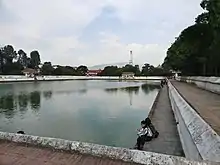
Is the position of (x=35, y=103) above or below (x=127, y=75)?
below

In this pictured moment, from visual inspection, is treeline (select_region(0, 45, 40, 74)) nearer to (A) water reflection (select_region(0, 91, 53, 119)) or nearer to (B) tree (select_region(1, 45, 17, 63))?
(B) tree (select_region(1, 45, 17, 63))

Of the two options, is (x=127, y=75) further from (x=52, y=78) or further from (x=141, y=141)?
(x=141, y=141)

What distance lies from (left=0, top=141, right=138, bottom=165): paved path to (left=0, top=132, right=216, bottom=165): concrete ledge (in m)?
0.09

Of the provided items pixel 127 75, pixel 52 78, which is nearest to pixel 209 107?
pixel 127 75

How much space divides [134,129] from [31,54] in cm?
9899

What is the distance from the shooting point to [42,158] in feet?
12.3

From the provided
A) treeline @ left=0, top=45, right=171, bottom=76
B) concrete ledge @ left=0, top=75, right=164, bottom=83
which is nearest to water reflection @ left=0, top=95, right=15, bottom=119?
concrete ledge @ left=0, top=75, right=164, bottom=83

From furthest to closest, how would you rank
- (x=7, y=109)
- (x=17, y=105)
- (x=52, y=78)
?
(x=52, y=78), (x=17, y=105), (x=7, y=109)

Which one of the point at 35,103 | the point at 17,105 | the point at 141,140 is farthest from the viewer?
the point at 35,103

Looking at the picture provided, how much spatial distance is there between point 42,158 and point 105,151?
0.92 metres

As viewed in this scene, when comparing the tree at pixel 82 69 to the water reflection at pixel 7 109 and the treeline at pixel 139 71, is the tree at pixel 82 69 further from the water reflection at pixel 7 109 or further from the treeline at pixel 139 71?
the water reflection at pixel 7 109

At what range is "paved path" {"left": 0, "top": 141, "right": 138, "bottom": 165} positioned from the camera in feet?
11.4

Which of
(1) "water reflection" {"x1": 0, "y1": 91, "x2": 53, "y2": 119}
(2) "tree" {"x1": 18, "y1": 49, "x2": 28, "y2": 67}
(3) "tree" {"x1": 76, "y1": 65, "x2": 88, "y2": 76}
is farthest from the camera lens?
(2) "tree" {"x1": 18, "y1": 49, "x2": 28, "y2": 67}

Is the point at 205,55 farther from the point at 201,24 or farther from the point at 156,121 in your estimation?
the point at 156,121
